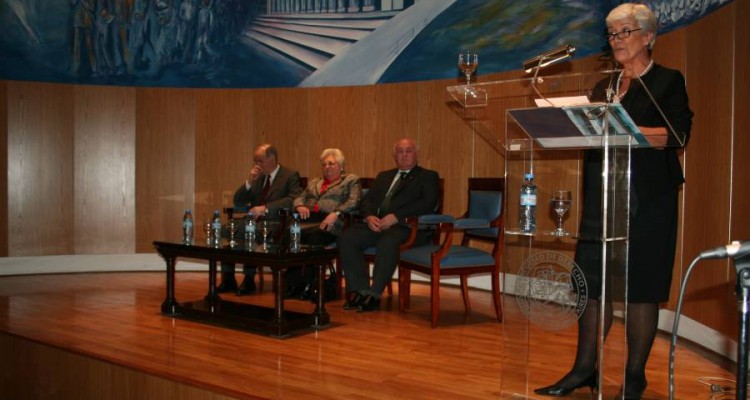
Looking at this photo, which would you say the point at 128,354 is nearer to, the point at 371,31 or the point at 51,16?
the point at 371,31

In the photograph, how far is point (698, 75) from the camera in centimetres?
408

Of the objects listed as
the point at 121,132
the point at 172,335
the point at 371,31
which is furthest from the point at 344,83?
the point at 172,335

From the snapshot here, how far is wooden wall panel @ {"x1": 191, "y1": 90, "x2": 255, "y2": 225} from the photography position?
24.1ft

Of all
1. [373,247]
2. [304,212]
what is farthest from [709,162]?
[304,212]

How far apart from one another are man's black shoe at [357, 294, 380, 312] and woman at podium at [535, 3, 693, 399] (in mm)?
2545

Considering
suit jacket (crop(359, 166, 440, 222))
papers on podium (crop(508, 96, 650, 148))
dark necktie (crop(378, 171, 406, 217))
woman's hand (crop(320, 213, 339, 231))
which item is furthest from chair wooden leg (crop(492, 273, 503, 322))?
papers on podium (crop(508, 96, 650, 148))

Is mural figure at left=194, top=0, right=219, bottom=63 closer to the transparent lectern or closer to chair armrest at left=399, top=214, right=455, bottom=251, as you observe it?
chair armrest at left=399, top=214, right=455, bottom=251

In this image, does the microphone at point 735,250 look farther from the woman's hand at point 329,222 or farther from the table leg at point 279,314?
the woman's hand at point 329,222

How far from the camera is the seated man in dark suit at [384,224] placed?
489cm

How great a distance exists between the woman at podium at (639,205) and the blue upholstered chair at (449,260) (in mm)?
1880

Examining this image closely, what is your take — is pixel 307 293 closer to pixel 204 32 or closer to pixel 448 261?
pixel 448 261

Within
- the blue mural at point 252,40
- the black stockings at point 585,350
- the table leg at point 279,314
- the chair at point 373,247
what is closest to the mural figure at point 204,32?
the blue mural at point 252,40

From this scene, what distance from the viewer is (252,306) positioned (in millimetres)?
4688

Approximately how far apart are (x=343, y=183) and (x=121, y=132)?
296cm
